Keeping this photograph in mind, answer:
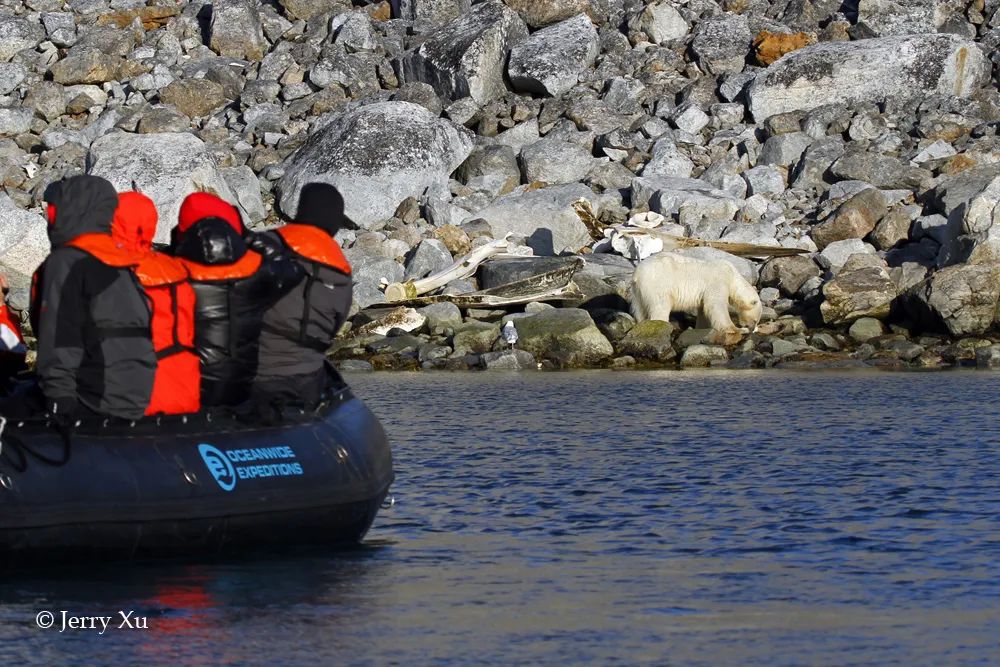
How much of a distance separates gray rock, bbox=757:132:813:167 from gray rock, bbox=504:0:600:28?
26.6 feet

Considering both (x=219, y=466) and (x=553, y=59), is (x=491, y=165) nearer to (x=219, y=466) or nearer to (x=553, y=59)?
(x=553, y=59)

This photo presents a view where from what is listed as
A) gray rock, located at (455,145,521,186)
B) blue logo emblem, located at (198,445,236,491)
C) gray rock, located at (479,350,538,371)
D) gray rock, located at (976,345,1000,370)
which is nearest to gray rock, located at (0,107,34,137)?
gray rock, located at (455,145,521,186)

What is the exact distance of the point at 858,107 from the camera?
31875 millimetres

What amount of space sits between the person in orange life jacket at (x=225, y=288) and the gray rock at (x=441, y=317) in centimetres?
1399

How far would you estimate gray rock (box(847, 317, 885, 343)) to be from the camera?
21.6 meters

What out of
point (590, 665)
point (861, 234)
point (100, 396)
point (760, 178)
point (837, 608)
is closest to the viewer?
point (590, 665)

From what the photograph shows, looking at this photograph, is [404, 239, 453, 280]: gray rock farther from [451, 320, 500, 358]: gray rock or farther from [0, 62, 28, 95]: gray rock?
[0, 62, 28, 95]: gray rock

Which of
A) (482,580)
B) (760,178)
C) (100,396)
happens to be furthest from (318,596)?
(760,178)

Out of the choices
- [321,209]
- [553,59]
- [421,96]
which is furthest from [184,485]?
[553,59]

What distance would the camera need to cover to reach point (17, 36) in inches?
1503

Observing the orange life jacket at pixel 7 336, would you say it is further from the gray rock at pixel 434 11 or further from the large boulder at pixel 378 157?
the gray rock at pixel 434 11

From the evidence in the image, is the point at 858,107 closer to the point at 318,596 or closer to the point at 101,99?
the point at 101,99

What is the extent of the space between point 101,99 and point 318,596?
30.0 m

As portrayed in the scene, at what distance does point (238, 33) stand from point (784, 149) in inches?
577
